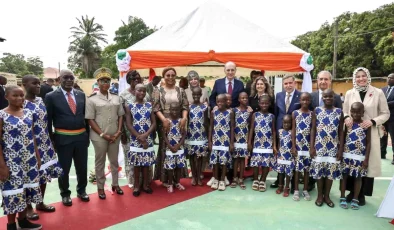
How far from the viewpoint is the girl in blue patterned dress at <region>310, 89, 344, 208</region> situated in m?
3.68

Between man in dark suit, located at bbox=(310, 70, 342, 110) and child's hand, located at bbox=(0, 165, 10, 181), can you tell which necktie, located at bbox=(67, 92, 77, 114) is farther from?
man in dark suit, located at bbox=(310, 70, 342, 110)

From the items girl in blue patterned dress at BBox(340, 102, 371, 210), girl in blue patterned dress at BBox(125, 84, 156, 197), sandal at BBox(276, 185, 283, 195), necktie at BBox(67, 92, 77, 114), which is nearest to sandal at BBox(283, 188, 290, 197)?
sandal at BBox(276, 185, 283, 195)

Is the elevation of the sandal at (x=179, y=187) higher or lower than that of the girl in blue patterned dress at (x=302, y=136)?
lower

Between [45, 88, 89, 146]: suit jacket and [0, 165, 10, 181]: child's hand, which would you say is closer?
[0, 165, 10, 181]: child's hand

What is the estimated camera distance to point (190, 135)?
4.48 m

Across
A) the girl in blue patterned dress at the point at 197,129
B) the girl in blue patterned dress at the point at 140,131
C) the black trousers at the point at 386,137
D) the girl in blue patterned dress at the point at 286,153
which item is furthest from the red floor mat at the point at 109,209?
the black trousers at the point at 386,137

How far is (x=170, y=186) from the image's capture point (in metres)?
4.32

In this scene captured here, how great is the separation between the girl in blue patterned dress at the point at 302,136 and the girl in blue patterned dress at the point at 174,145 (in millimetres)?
1544

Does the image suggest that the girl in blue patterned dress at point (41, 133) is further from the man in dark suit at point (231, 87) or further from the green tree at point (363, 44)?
the green tree at point (363, 44)

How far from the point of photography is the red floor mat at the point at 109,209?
3.26 meters

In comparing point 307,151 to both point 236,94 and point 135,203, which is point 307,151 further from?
point 135,203

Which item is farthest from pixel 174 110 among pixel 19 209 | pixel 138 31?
pixel 138 31

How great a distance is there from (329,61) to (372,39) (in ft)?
13.5

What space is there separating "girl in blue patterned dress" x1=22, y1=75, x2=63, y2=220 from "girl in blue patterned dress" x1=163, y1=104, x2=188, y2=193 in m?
1.42
